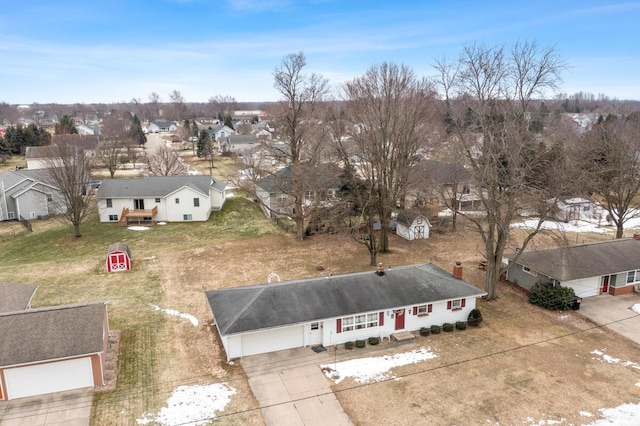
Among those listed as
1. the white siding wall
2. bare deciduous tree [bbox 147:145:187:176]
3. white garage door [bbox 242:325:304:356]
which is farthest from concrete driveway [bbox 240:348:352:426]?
bare deciduous tree [bbox 147:145:187:176]

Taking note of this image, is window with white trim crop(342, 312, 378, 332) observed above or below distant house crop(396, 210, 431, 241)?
below

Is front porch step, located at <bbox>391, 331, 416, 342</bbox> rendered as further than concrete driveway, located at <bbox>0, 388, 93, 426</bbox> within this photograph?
Yes

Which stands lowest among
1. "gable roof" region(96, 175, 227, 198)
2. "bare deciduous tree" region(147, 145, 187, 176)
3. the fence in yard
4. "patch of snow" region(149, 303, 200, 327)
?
"patch of snow" region(149, 303, 200, 327)

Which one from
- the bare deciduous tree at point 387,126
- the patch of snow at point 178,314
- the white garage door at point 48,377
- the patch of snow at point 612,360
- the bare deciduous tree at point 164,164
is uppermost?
the bare deciduous tree at point 387,126

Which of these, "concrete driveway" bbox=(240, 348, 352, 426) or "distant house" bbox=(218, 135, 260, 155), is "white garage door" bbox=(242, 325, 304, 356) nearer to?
"concrete driveway" bbox=(240, 348, 352, 426)

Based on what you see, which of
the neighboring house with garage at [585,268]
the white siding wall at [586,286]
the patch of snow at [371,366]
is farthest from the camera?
the white siding wall at [586,286]

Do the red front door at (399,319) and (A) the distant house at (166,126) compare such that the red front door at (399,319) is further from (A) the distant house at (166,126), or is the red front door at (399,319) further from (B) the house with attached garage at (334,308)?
(A) the distant house at (166,126)

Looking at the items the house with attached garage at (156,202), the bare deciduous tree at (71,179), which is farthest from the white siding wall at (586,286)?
the bare deciduous tree at (71,179)
